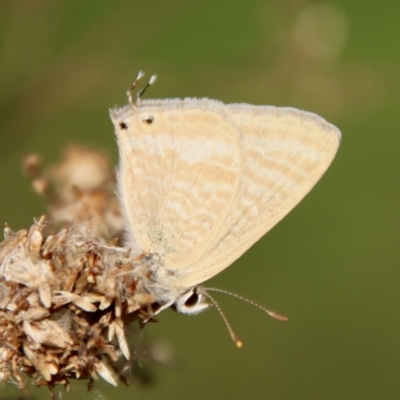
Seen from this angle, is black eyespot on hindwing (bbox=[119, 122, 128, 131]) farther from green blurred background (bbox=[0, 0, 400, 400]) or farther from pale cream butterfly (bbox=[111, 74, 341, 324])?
green blurred background (bbox=[0, 0, 400, 400])

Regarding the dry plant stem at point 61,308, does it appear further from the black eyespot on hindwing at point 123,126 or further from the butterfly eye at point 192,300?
the black eyespot on hindwing at point 123,126

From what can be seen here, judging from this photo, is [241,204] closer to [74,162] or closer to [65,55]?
[74,162]

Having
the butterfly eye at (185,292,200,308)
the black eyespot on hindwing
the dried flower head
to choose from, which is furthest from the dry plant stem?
the black eyespot on hindwing

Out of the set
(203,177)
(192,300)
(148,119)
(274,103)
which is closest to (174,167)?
(203,177)

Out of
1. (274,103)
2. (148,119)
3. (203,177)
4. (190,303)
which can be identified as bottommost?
(190,303)

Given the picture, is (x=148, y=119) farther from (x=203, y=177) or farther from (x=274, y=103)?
(x=274, y=103)

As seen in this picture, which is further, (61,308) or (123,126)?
(123,126)

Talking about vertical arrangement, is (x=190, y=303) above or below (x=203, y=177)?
below
